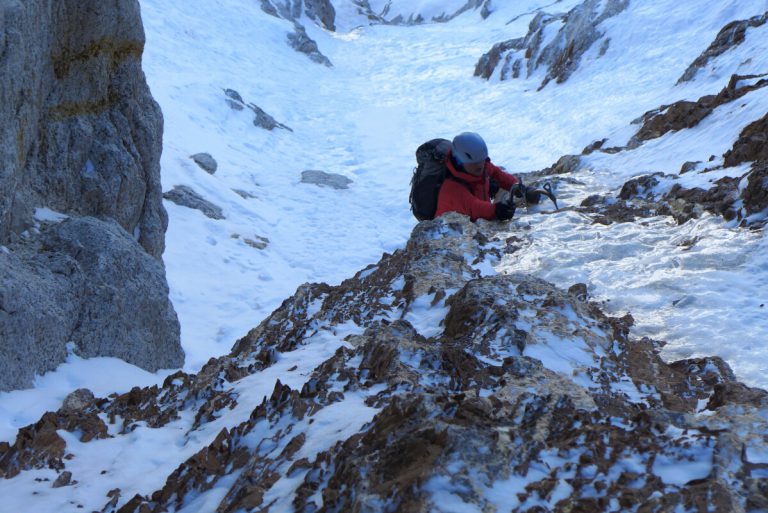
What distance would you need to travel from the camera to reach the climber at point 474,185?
7.47 metres

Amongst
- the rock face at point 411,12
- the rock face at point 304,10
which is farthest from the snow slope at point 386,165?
the rock face at point 411,12

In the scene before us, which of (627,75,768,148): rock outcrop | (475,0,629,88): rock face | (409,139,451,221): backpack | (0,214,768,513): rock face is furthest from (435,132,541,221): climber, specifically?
(475,0,629,88): rock face

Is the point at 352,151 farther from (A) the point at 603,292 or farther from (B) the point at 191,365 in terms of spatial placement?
(A) the point at 603,292

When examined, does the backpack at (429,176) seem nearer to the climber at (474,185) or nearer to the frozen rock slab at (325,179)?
the climber at (474,185)

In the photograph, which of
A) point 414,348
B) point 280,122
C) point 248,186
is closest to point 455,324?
point 414,348

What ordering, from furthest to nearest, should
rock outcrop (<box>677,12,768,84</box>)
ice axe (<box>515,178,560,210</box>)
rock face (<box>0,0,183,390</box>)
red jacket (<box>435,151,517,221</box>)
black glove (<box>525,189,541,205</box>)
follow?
rock outcrop (<box>677,12,768,84</box>)
black glove (<box>525,189,541,205</box>)
ice axe (<box>515,178,560,210</box>)
red jacket (<box>435,151,517,221</box>)
rock face (<box>0,0,183,390</box>)

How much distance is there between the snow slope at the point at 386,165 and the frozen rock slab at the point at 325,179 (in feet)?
1.12

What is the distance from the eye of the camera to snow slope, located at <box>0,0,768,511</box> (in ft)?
17.2

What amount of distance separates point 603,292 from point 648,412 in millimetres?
2680

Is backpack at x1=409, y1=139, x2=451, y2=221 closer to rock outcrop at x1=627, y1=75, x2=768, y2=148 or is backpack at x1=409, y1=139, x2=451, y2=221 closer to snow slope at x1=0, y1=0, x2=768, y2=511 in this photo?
snow slope at x1=0, y1=0, x2=768, y2=511

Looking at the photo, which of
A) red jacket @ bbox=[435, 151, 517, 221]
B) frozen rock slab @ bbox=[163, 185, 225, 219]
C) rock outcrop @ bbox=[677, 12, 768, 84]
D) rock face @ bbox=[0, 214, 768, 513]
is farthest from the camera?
rock outcrop @ bbox=[677, 12, 768, 84]

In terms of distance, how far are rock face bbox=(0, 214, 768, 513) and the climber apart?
1.65m

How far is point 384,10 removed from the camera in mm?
66500

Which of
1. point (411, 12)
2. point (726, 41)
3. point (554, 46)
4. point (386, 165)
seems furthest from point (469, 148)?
point (411, 12)
